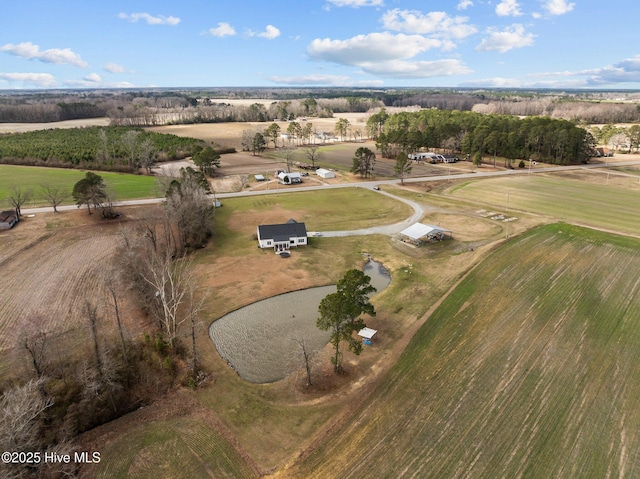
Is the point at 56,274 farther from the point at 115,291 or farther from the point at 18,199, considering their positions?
the point at 18,199

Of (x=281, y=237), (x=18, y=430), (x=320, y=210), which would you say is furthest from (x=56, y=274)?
(x=320, y=210)

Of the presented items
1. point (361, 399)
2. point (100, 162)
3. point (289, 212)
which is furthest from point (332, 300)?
point (100, 162)

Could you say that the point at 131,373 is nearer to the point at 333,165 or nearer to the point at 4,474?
the point at 4,474

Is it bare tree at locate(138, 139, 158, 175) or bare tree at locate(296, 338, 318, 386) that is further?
bare tree at locate(138, 139, 158, 175)

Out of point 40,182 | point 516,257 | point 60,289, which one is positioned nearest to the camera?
point 60,289

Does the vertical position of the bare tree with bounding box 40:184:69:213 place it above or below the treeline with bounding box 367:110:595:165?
below

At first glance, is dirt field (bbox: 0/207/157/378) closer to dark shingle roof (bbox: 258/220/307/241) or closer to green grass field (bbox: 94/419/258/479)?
green grass field (bbox: 94/419/258/479)

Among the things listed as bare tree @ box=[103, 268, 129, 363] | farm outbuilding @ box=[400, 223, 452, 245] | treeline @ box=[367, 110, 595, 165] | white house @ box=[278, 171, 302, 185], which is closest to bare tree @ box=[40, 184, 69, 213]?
bare tree @ box=[103, 268, 129, 363]
